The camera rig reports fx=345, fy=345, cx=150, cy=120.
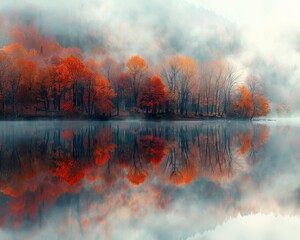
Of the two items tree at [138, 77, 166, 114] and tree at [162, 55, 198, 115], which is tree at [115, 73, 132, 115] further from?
tree at [162, 55, 198, 115]

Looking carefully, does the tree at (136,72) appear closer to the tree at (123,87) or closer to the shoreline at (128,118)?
the tree at (123,87)

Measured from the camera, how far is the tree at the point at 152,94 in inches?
3647

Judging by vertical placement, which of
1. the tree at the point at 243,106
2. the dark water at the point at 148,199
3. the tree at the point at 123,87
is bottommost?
the dark water at the point at 148,199

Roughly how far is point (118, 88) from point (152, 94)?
12628 millimetres

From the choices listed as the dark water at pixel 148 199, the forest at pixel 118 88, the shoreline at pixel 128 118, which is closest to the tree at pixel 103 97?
the forest at pixel 118 88

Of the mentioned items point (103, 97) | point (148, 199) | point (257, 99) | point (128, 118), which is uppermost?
point (257, 99)

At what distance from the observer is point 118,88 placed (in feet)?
329

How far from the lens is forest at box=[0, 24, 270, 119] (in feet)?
269

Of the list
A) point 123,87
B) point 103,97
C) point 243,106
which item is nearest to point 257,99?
point 243,106

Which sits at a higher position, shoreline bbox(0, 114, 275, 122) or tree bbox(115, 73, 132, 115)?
tree bbox(115, 73, 132, 115)

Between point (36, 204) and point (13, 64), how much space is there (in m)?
74.9

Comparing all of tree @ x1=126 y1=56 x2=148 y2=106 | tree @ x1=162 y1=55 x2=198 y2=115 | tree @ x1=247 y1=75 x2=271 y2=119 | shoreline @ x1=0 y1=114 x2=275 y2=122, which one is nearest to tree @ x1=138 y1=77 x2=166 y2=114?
shoreline @ x1=0 y1=114 x2=275 y2=122

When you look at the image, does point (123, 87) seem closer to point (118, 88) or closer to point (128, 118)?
point (118, 88)

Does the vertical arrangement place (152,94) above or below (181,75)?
below
